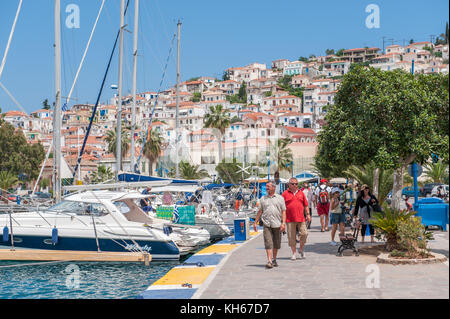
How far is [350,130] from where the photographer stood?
1257 cm

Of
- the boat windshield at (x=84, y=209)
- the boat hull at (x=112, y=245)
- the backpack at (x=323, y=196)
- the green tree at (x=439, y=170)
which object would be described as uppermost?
the green tree at (x=439, y=170)

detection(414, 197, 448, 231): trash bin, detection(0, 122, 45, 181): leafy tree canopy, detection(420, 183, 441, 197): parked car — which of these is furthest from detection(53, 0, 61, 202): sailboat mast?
detection(0, 122, 45, 181): leafy tree canopy

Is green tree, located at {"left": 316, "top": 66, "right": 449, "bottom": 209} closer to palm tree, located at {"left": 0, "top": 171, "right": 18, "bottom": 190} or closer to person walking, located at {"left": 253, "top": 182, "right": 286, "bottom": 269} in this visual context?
person walking, located at {"left": 253, "top": 182, "right": 286, "bottom": 269}

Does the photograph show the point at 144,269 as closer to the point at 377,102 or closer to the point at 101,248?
the point at 101,248

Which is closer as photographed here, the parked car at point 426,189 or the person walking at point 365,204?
the person walking at point 365,204

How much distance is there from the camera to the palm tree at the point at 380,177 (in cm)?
2858

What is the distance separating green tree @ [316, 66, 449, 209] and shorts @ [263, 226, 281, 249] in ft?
9.06

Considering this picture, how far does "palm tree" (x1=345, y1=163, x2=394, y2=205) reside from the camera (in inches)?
1125

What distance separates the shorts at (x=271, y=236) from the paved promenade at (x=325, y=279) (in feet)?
1.74

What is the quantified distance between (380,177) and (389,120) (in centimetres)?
1694

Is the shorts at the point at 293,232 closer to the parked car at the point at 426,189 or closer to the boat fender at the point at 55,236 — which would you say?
the boat fender at the point at 55,236

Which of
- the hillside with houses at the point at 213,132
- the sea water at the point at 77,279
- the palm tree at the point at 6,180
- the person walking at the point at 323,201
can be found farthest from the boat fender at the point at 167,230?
the palm tree at the point at 6,180

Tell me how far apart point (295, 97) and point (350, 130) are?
17622cm

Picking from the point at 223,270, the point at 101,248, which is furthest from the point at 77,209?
the point at 223,270
